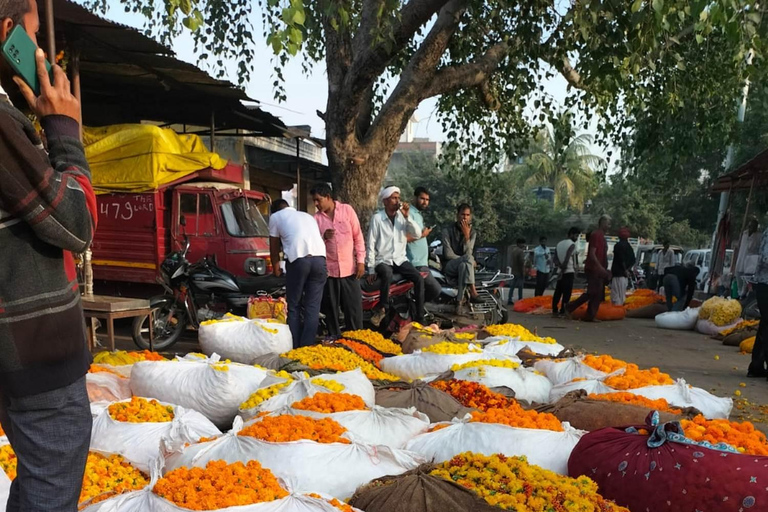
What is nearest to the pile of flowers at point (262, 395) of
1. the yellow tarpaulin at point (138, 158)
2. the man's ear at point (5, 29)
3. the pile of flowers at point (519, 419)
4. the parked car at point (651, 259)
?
the pile of flowers at point (519, 419)

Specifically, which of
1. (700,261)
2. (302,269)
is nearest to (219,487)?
(302,269)

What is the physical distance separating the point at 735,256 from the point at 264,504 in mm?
12563

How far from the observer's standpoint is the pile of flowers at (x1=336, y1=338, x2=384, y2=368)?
5.50m

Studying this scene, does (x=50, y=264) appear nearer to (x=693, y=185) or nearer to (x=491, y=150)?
(x=491, y=150)

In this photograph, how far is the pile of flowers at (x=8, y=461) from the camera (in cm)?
268

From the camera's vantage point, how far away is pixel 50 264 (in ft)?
5.12

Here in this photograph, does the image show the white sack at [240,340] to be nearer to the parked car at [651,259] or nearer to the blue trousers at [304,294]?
the blue trousers at [304,294]

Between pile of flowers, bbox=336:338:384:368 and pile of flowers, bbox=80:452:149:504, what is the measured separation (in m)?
2.57

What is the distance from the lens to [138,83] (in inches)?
456

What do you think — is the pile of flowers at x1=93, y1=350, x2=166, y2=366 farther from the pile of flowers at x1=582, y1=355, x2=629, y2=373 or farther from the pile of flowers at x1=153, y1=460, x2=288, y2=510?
the pile of flowers at x1=582, y1=355, x2=629, y2=373

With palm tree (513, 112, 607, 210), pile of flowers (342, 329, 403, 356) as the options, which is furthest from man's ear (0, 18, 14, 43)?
palm tree (513, 112, 607, 210)

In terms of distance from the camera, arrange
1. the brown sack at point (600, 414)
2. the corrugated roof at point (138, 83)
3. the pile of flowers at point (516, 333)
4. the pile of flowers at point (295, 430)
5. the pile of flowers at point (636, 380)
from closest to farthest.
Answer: the pile of flowers at point (295, 430) < the brown sack at point (600, 414) < the pile of flowers at point (636, 380) < the pile of flowers at point (516, 333) < the corrugated roof at point (138, 83)

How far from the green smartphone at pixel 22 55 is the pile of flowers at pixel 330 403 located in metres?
2.12

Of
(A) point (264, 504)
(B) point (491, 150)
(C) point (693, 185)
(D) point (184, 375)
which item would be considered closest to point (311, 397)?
(D) point (184, 375)
